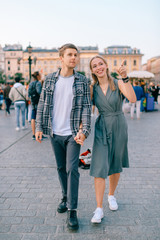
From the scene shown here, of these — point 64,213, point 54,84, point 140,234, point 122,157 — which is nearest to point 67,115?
point 54,84

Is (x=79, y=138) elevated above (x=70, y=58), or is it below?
below

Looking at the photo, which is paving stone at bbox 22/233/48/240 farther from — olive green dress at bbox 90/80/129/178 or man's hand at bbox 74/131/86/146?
man's hand at bbox 74/131/86/146

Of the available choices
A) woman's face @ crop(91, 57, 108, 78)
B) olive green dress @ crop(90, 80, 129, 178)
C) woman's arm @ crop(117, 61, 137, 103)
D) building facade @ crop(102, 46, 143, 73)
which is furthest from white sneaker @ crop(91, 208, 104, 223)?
building facade @ crop(102, 46, 143, 73)

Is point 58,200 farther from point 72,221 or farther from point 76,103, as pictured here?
point 76,103

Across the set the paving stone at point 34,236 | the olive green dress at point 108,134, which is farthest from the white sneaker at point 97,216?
the paving stone at point 34,236

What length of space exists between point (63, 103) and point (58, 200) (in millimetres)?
1343

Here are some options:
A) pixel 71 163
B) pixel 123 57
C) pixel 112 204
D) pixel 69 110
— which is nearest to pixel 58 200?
pixel 112 204

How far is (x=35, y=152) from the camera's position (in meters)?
6.31

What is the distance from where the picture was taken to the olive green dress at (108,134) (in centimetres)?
301

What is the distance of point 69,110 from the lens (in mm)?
2939

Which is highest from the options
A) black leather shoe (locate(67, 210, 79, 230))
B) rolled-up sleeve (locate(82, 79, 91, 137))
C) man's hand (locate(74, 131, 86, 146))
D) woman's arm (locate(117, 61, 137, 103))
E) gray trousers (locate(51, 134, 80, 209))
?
woman's arm (locate(117, 61, 137, 103))

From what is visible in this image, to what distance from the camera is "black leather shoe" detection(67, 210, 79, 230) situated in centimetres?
281

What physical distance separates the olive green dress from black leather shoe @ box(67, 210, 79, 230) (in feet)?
1.50

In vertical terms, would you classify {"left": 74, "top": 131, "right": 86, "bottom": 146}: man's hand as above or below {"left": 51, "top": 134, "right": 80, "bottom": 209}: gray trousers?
above
